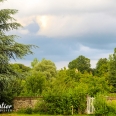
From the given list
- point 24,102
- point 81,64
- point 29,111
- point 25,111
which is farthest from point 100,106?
point 81,64

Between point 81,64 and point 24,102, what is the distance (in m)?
53.1

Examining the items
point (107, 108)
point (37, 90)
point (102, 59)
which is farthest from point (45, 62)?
point (107, 108)

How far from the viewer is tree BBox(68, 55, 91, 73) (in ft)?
265

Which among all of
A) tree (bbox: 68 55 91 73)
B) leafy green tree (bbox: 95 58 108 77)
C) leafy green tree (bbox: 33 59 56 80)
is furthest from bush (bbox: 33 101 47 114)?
tree (bbox: 68 55 91 73)

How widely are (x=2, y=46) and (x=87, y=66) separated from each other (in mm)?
58435

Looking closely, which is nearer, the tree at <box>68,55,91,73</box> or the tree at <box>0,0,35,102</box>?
the tree at <box>0,0,35,102</box>

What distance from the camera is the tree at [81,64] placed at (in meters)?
80.6

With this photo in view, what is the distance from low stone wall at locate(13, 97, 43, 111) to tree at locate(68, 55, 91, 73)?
5278 centimetres

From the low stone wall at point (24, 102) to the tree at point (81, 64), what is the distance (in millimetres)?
52778

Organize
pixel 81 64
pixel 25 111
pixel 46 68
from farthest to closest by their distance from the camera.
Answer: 1. pixel 81 64
2. pixel 46 68
3. pixel 25 111

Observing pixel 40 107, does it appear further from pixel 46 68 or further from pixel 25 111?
pixel 46 68

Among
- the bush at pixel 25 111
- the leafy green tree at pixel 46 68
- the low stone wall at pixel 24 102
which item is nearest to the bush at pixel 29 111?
the bush at pixel 25 111

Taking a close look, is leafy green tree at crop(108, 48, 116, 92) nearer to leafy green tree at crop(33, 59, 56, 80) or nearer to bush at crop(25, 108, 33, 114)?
leafy green tree at crop(33, 59, 56, 80)

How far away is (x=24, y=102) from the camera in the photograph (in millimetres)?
28062
